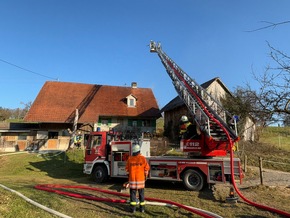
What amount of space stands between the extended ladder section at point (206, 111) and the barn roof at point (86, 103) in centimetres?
1341

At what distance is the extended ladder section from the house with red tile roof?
11.9 meters

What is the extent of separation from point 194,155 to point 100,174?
465cm

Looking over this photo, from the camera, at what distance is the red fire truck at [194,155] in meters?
9.76

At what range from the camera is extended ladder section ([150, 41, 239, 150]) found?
33.1ft

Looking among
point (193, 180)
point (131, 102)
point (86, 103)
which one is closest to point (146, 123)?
point (131, 102)

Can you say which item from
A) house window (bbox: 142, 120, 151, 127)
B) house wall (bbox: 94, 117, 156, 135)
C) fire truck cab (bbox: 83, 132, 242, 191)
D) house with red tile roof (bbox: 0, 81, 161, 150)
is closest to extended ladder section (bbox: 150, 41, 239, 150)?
fire truck cab (bbox: 83, 132, 242, 191)

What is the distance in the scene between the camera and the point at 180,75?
18.0m

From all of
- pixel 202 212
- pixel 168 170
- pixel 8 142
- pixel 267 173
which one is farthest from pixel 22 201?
pixel 8 142

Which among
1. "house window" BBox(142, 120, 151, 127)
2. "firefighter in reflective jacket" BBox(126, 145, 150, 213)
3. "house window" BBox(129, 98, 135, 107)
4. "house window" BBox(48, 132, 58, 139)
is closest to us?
"firefighter in reflective jacket" BBox(126, 145, 150, 213)

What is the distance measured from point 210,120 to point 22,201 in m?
7.19

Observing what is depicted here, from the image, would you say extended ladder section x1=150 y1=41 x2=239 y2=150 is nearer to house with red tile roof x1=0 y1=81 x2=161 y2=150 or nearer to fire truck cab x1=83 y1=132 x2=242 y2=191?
fire truck cab x1=83 y1=132 x2=242 y2=191

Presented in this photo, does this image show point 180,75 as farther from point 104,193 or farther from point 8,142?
point 8,142

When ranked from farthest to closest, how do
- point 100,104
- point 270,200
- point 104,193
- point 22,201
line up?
point 100,104
point 104,193
point 270,200
point 22,201

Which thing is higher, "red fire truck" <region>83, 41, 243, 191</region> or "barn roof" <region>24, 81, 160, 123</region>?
"barn roof" <region>24, 81, 160, 123</region>
